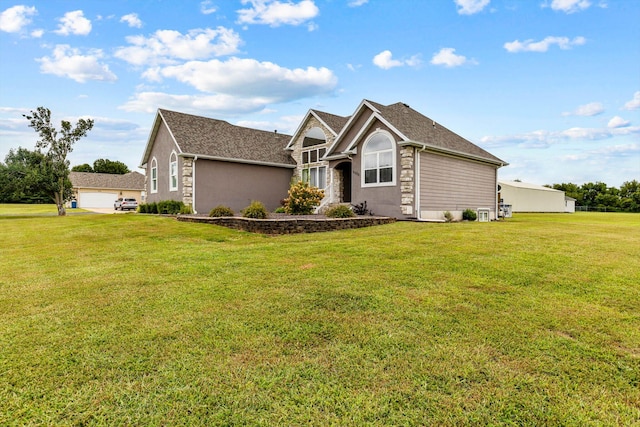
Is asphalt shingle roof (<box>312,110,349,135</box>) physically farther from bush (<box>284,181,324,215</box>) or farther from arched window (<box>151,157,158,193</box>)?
arched window (<box>151,157,158,193</box>)

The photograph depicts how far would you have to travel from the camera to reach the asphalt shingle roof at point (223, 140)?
19641 millimetres

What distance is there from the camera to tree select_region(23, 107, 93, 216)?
78.4 ft

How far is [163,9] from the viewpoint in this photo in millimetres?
14438

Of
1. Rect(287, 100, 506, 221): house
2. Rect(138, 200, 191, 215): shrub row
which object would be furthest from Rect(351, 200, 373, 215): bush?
Rect(138, 200, 191, 215): shrub row

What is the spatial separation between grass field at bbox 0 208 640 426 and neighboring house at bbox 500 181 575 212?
3880 centimetres

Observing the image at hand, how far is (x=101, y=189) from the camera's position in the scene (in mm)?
47438

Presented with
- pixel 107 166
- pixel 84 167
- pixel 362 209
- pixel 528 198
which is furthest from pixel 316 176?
pixel 84 167

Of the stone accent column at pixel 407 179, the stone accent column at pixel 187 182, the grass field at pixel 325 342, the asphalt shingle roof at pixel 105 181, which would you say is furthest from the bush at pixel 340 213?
the asphalt shingle roof at pixel 105 181

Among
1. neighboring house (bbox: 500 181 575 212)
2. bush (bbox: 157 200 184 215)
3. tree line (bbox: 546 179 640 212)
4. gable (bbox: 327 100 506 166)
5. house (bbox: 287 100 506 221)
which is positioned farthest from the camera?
tree line (bbox: 546 179 640 212)

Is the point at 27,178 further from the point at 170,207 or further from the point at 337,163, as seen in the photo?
the point at 337,163

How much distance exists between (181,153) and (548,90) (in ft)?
63.5

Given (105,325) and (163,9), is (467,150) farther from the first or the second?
(105,325)

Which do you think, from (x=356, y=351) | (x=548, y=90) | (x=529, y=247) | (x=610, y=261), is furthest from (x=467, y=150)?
(x=356, y=351)

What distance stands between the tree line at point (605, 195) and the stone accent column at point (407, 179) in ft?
173
